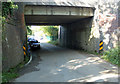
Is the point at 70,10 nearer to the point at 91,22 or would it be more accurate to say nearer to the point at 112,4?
the point at 91,22

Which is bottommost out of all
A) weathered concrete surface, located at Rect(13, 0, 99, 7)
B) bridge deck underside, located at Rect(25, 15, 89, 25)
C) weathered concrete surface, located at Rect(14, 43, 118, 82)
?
weathered concrete surface, located at Rect(14, 43, 118, 82)

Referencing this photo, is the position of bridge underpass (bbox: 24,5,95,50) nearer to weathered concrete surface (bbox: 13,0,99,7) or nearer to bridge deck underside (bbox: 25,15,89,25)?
bridge deck underside (bbox: 25,15,89,25)

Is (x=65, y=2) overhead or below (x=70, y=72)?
overhead

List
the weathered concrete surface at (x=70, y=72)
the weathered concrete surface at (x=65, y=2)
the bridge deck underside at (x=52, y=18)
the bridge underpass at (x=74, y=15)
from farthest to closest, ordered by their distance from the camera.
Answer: the bridge deck underside at (x=52, y=18), the bridge underpass at (x=74, y=15), the weathered concrete surface at (x=65, y=2), the weathered concrete surface at (x=70, y=72)

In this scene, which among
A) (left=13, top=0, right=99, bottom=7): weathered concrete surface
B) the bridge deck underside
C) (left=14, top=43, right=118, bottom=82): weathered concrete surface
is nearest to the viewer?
(left=14, top=43, right=118, bottom=82): weathered concrete surface

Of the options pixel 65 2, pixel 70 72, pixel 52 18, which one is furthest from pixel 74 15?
pixel 70 72

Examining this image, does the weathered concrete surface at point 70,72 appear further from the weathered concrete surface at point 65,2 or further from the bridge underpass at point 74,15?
the weathered concrete surface at point 65,2

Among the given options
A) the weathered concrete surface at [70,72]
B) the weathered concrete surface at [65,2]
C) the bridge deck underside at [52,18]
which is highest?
the weathered concrete surface at [65,2]

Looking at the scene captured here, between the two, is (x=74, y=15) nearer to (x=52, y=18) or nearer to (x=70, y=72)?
(x=52, y=18)

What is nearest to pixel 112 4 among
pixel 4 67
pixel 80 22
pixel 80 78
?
pixel 80 22

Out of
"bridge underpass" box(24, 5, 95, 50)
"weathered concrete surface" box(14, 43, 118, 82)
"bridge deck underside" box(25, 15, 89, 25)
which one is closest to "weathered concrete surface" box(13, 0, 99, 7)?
"bridge underpass" box(24, 5, 95, 50)

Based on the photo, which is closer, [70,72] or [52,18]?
[70,72]

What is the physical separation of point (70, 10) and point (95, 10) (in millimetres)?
2655

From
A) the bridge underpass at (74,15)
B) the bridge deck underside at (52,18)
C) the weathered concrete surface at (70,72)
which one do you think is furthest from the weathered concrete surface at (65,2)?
the weathered concrete surface at (70,72)
